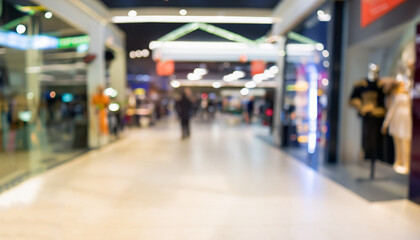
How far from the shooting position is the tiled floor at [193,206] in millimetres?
2869

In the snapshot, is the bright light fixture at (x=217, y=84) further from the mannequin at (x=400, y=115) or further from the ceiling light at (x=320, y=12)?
the mannequin at (x=400, y=115)

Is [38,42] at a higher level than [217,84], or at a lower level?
lower

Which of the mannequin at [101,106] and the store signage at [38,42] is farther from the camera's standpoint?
the mannequin at [101,106]

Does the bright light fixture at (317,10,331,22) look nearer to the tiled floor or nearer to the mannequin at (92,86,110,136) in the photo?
the tiled floor

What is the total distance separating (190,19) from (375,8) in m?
2.19

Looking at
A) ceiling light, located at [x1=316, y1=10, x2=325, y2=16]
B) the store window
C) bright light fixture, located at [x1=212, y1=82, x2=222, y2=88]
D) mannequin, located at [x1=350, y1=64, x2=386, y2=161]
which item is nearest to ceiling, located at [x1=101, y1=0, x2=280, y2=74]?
ceiling light, located at [x1=316, y1=10, x2=325, y2=16]

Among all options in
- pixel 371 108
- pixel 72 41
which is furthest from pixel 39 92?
pixel 371 108

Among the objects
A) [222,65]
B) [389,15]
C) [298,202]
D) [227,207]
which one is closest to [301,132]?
[389,15]

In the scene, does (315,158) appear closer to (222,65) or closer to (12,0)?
(12,0)

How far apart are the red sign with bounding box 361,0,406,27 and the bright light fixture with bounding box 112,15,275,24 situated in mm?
1823

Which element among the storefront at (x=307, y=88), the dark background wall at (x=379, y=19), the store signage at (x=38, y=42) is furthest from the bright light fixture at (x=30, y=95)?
the dark background wall at (x=379, y=19)

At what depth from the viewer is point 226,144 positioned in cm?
896

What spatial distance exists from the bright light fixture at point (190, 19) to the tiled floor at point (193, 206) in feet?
6.46

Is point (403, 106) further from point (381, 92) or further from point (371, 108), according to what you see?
point (371, 108)
